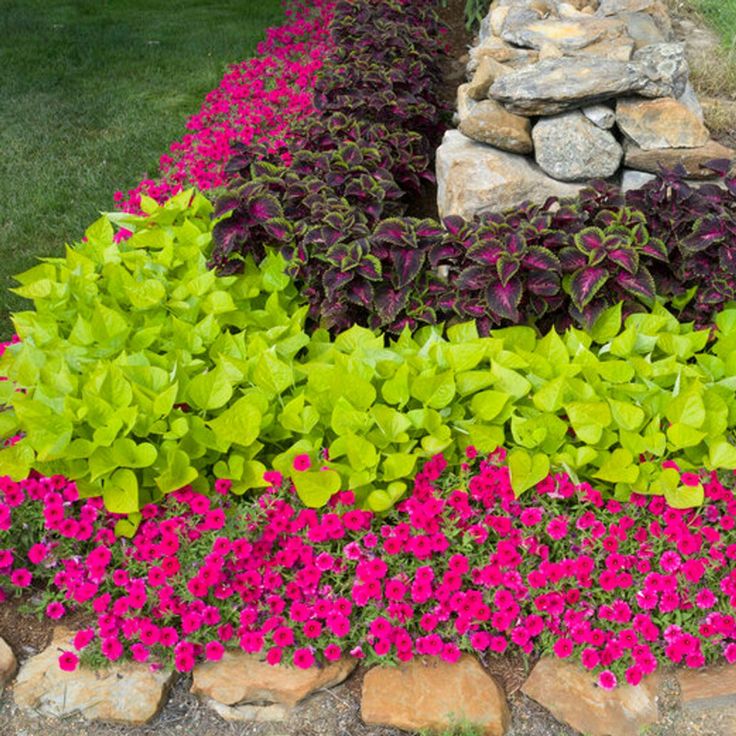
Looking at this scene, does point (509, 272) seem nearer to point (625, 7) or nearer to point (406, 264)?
point (406, 264)

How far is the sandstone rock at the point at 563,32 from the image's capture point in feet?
14.4

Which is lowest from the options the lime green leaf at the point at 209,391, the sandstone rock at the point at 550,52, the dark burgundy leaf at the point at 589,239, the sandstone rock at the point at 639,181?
the lime green leaf at the point at 209,391

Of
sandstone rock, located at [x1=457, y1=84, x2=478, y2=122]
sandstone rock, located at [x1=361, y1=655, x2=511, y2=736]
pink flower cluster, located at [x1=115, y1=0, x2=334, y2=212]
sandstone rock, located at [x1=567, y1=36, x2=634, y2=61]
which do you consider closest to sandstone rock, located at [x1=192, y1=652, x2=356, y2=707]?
sandstone rock, located at [x1=361, y1=655, x2=511, y2=736]

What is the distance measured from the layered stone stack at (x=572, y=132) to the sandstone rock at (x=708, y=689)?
79.3 inches

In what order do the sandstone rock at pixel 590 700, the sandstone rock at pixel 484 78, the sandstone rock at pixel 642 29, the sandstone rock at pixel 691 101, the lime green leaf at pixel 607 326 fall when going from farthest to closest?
the sandstone rock at pixel 642 29
the sandstone rock at pixel 484 78
the sandstone rock at pixel 691 101
the lime green leaf at pixel 607 326
the sandstone rock at pixel 590 700

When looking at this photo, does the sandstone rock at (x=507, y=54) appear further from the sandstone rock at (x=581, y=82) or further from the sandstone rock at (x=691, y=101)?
the sandstone rock at (x=691, y=101)

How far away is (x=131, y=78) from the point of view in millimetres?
7562

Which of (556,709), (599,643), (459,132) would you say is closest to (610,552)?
(599,643)

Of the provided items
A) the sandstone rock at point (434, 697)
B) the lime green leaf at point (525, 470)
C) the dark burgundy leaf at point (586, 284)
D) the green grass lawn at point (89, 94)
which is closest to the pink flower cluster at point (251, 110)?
the green grass lawn at point (89, 94)

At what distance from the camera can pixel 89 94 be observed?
7.21 m

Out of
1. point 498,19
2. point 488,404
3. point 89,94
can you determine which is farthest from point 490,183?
point 89,94

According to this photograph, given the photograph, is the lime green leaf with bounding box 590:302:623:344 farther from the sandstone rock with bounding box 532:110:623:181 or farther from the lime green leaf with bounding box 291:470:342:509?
the lime green leaf with bounding box 291:470:342:509

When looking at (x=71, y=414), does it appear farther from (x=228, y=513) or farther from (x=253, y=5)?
(x=253, y=5)

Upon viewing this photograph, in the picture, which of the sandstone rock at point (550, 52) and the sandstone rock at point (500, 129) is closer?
the sandstone rock at point (500, 129)
